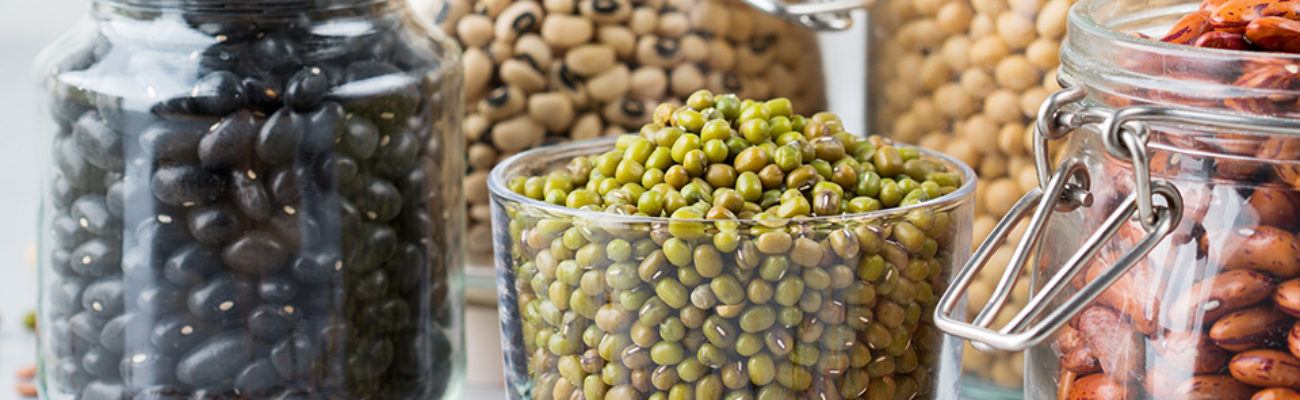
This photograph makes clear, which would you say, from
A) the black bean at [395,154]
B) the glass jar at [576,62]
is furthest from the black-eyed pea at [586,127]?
the black bean at [395,154]

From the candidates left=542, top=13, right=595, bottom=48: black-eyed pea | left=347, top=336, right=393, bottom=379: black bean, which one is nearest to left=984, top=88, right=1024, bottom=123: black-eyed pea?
left=542, top=13, right=595, bottom=48: black-eyed pea

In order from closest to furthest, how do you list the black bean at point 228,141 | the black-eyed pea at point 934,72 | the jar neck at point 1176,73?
the jar neck at point 1176,73 < the black bean at point 228,141 < the black-eyed pea at point 934,72

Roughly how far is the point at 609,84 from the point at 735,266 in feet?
0.78

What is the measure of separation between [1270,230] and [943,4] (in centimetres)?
26

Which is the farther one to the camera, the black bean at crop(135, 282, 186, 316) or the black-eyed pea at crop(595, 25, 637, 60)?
the black-eyed pea at crop(595, 25, 637, 60)

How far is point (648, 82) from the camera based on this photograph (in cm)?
67

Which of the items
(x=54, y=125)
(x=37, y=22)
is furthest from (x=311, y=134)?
(x=37, y=22)

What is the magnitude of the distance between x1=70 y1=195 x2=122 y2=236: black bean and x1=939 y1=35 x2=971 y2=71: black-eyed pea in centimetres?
40

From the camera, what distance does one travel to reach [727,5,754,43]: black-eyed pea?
0.69 meters

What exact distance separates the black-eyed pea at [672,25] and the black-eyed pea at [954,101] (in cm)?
14

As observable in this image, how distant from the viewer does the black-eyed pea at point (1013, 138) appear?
61 cm

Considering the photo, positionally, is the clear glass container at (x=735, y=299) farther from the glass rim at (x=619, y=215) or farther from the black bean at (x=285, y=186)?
the black bean at (x=285, y=186)

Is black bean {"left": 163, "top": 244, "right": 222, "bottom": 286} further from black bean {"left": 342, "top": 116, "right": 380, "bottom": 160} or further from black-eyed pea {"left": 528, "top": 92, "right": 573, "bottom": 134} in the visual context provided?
black-eyed pea {"left": 528, "top": 92, "right": 573, "bottom": 134}

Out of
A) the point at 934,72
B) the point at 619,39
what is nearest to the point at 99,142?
the point at 619,39
